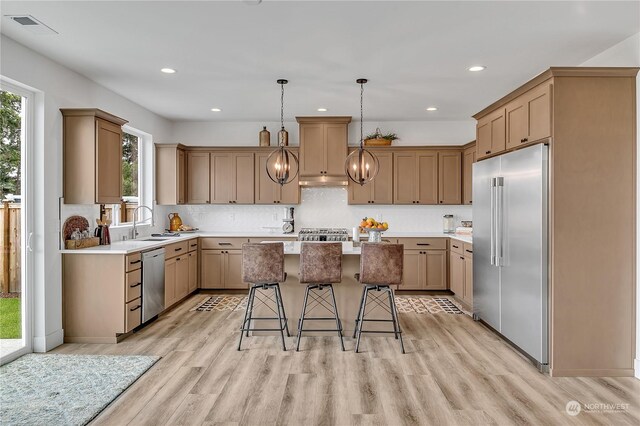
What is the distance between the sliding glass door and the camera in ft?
11.9

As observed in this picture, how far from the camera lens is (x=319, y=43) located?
3605mm

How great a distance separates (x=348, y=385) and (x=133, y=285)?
2.54 m

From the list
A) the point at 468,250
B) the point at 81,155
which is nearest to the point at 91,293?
the point at 81,155

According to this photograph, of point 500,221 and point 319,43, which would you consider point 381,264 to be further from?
point 319,43

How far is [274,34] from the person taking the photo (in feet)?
11.2

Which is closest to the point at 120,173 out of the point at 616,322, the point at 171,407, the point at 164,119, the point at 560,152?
the point at 164,119

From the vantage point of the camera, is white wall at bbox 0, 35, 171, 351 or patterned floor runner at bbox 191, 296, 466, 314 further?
patterned floor runner at bbox 191, 296, 466, 314

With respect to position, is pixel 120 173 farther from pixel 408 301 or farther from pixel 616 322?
pixel 616 322

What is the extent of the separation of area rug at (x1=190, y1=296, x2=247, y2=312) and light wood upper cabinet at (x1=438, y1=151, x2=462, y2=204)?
3.58 metres

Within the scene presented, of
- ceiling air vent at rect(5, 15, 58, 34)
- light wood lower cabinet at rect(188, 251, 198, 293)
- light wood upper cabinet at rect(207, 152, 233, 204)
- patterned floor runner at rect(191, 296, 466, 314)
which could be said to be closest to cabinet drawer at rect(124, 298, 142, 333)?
patterned floor runner at rect(191, 296, 466, 314)

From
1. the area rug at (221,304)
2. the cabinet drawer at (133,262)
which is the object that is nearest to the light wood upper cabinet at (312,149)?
the area rug at (221,304)

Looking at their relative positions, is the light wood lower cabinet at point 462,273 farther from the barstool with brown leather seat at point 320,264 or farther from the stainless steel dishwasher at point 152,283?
the stainless steel dishwasher at point 152,283

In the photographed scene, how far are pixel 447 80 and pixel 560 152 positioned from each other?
178 centimetres

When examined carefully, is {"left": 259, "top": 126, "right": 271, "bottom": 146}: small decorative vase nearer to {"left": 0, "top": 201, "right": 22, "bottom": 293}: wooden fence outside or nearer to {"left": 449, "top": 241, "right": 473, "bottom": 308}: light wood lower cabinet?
{"left": 449, "top": 241, "right": 473, "bottom": 308}: light wood lower cabinet
